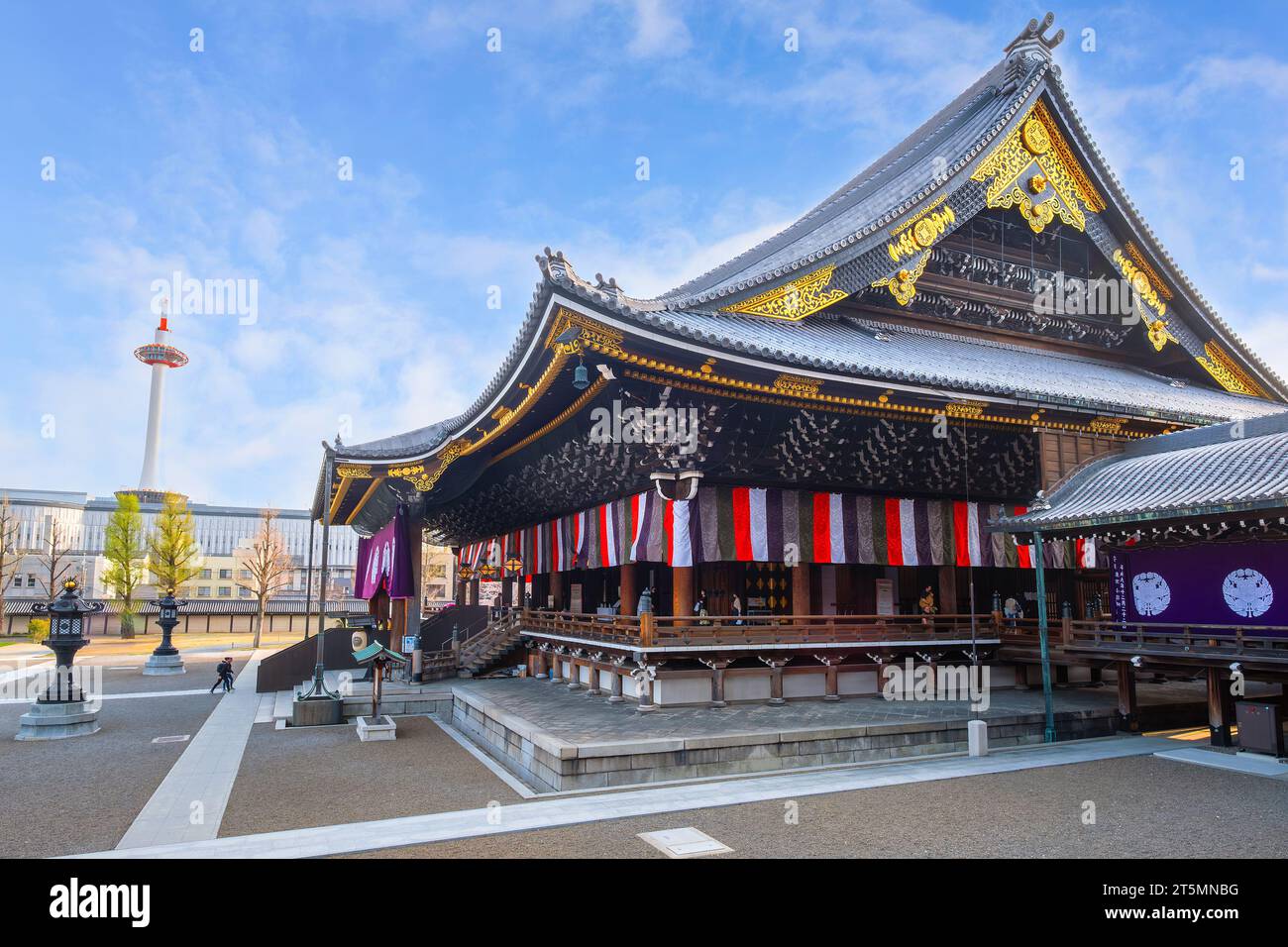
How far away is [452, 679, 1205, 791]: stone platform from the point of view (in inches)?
485

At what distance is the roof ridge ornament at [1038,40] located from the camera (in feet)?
71.1

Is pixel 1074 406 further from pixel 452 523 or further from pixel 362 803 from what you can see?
pixel 452 523

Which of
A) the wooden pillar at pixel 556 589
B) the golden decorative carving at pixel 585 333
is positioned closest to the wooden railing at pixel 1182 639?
the golden decorative carving at pixel 585 333

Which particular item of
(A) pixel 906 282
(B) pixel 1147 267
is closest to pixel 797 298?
(A) pixel 906 282

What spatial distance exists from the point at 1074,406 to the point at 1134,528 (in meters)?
3.49

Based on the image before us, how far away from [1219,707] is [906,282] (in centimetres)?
1168

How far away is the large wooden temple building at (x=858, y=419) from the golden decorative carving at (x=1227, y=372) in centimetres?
7

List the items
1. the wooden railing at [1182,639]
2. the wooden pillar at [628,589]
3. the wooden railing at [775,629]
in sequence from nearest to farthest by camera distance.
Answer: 1. the wooden railing at [1182,639]
2. the wooden railing at [775,629]
3. the wooden pillar at [628,589]

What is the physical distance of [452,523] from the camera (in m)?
33.8

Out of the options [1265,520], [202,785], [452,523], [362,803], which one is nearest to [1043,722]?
[1265,520]

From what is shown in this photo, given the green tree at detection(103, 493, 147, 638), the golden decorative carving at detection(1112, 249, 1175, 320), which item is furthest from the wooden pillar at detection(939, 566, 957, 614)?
the green tree at detection(103, 493, 147, 638)

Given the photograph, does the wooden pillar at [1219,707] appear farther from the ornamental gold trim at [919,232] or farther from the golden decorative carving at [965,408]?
the ornamental gold trim at [919,232]

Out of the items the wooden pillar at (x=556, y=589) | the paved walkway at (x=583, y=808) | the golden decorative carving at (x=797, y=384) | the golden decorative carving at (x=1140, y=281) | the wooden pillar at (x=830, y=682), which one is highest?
the golden decorative carving at (x=1140, y=281)

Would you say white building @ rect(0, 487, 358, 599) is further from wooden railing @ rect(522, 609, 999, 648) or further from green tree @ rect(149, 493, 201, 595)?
wooden railing @ rect(522, 609, 999, 648)
